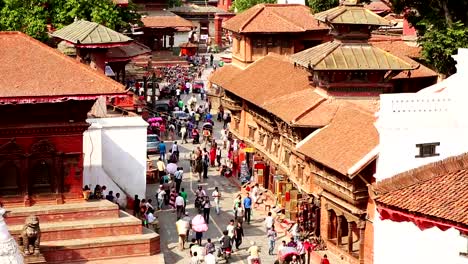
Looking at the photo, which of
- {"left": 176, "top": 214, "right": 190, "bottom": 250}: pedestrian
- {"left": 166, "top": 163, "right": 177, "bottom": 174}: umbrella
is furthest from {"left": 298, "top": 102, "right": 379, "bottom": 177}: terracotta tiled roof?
{"left": 166, "top": 163, "right": 177, "bottom": 174}: umbrella

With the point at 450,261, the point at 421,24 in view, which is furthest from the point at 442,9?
the point at 450,261

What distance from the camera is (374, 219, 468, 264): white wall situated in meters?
17.9

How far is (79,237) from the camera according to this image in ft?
94.7

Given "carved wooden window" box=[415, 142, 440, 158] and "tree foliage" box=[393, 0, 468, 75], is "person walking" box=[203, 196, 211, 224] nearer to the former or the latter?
"carved wooden window" box=[415, 142, 440, 158]

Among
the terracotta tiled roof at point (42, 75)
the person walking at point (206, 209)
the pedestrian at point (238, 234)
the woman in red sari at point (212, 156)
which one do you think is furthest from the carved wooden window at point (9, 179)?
the woman in red sari at point (212, 156)

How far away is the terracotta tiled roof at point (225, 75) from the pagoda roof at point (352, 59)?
37.0 feet

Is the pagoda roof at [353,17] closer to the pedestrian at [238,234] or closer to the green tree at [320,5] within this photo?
the pedestrian at [238,234]

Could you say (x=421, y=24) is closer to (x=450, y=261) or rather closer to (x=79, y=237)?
(x=79, y=237)

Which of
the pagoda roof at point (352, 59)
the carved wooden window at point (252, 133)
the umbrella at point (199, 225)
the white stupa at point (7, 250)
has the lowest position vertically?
the umbrella at point (199, 225)

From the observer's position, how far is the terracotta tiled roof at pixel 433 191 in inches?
590

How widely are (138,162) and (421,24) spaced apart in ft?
53.4

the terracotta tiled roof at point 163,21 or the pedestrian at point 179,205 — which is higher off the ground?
the terracotta tiled roof at point 163,21

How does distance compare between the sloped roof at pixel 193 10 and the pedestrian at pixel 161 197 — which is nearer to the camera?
the pedestrian at pixel 161 197

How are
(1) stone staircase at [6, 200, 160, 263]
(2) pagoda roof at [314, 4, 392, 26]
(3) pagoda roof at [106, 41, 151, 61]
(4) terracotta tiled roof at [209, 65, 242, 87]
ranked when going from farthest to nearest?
(3) pagoda roof at [106, 41, 151, 61]
(4) terracotta tiled roof at [209, 65, 242, 87]
(2) pagoda roof at [314, 4, 392, 26]
(1) stone staircase at [6, 200, 160, 263]
